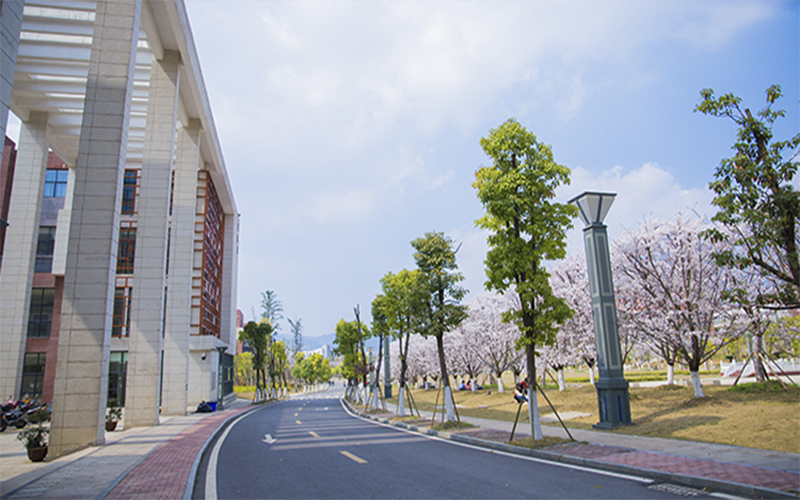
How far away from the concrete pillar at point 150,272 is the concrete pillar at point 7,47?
15.6 meters

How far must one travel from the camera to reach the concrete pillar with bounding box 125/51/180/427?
2228 centimetres

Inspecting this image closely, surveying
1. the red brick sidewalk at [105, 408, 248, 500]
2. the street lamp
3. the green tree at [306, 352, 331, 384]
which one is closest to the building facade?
the street lamp

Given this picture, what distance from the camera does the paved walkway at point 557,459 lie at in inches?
300

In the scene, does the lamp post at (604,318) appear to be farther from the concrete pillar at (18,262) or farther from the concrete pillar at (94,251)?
the concrete pillar at (18,262)

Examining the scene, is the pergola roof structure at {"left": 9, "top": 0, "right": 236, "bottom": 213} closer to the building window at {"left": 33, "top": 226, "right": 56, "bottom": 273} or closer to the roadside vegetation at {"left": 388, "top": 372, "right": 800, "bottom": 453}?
the building window at {"left": 33, "top": 226, "right": 56, "bottom": 273}

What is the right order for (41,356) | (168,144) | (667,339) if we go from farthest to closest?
1. (41,356)
2. (168,144)
3. (667,339)

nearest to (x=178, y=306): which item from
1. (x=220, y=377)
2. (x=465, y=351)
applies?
(x=220, y=377)

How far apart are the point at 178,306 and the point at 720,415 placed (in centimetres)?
2899

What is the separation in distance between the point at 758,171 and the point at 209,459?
1328 centimetres

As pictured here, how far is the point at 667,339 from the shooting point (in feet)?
59.8

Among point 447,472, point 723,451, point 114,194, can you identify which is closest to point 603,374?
point 723,451

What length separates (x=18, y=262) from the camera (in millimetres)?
28859

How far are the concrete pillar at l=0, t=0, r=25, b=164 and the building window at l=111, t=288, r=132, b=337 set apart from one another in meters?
33.7

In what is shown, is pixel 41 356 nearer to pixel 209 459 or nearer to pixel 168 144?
pixel 168 144
